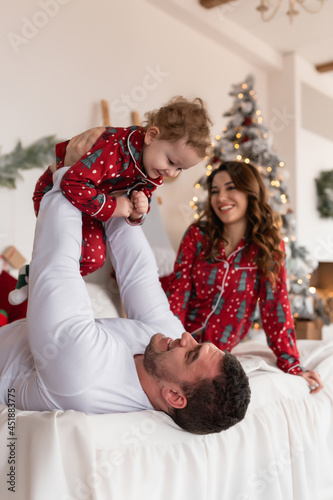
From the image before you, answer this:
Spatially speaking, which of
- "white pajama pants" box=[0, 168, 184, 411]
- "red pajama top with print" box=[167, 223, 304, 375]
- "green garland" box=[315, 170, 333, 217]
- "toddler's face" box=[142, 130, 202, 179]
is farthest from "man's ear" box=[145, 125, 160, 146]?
"green garland" box=[315, 170, 333, 217]

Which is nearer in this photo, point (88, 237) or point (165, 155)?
point (165, 155)

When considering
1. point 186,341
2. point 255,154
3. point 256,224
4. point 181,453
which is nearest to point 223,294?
point 256,224

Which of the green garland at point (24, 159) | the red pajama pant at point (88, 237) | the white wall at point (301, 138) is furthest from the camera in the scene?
the white wall at point (301, 138)

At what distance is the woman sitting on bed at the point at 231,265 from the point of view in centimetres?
227

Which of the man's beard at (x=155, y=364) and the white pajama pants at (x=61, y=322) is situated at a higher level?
the white pajama pants at (x=61, y=322)

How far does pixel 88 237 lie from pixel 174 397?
62 cm

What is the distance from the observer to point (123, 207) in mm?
1558

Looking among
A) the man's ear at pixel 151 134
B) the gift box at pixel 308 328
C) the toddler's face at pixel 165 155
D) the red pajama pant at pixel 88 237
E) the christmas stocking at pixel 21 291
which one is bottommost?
the gift box at pixel 308 328

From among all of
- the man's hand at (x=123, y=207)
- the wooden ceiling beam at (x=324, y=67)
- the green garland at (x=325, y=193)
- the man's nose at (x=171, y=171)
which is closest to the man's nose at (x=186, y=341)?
the man's hand at (x=123, y=207)

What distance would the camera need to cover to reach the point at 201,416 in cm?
134

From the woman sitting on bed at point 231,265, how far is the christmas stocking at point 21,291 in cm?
87

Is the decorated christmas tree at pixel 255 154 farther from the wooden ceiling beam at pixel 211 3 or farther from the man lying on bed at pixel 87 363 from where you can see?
the man lying on bed at pixel 87 363

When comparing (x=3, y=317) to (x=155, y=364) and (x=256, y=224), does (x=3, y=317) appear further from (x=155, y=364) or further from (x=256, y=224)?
(x=256, y=224)

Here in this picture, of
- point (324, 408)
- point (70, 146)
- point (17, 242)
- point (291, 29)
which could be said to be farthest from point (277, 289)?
point (291, 29)
